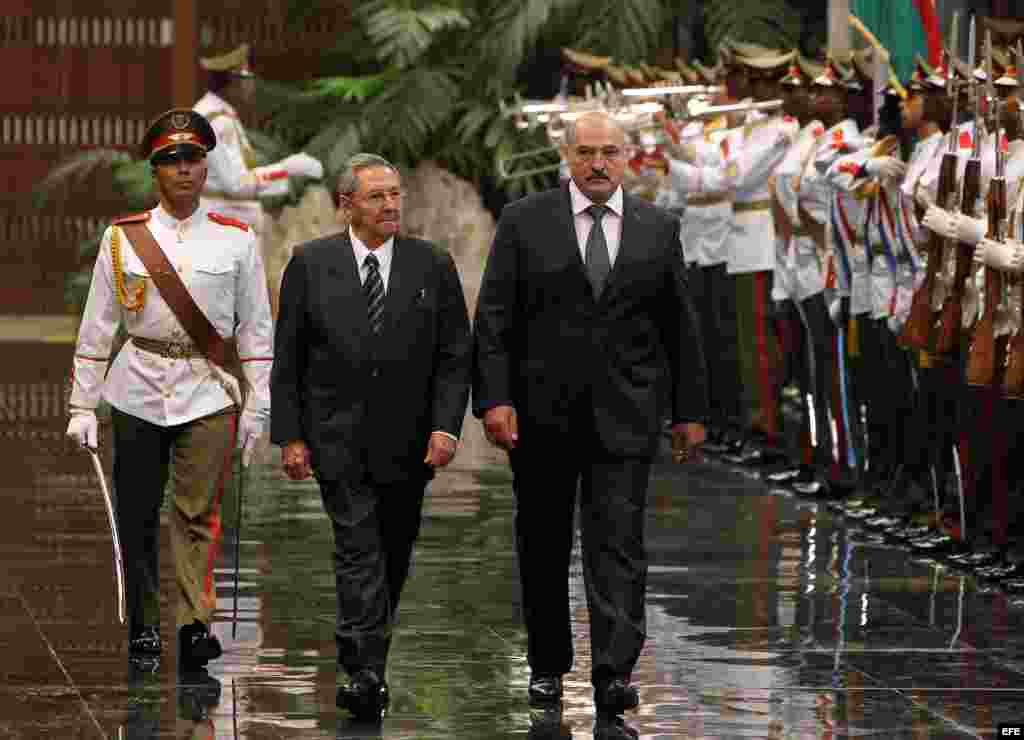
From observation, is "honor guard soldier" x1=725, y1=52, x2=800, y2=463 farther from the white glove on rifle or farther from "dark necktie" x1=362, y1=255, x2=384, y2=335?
"dark necktie" x1=362, y1=255, x2=384, y2=335

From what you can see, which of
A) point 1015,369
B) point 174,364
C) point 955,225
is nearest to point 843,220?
point 955,225

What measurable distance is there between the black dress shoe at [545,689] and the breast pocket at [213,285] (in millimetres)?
1771

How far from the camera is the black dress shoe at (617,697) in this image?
885 centimetres

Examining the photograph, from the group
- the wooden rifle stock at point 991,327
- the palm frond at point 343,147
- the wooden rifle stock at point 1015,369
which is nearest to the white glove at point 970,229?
the wooden rifle stock at point 991,327

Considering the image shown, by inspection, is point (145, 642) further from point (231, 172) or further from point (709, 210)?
point (709, 210)

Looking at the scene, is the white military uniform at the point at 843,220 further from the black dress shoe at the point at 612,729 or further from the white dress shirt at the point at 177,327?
the black dress shoe at the point at 612,729

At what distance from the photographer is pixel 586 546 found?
9148 millimetres

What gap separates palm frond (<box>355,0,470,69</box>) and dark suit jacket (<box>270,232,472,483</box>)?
18.2 metres

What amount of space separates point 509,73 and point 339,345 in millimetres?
18323

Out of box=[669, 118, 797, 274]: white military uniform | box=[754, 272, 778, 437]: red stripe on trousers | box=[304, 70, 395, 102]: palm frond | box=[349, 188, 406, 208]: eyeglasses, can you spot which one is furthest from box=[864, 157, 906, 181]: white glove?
box=[304, 70, 395, 102]: palm frond

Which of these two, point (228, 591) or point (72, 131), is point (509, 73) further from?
point (228, 591)

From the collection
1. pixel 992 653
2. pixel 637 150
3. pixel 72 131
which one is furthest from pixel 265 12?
pixel 992 653

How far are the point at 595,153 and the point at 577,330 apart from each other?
22.2 inches

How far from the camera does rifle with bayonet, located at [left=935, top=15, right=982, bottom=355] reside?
12008 millimetres
